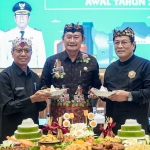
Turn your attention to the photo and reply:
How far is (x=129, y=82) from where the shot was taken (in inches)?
144

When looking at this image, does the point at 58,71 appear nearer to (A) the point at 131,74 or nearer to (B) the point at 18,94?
(B) the point at 18,94

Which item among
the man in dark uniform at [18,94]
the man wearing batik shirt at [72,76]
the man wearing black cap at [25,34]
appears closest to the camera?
the man in dark uniform at [18,94]

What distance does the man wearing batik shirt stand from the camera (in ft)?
12.4

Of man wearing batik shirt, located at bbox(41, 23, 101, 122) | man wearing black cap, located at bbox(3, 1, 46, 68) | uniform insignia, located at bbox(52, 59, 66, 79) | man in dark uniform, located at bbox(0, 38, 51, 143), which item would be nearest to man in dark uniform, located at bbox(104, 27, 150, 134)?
man wearing batik shirt, located at bbox(41, 23, 101, 122)

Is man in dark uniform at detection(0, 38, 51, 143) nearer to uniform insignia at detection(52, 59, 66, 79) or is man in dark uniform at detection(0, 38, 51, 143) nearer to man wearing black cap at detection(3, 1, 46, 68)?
uniform insignia at detection(52, 59, 66, 79)

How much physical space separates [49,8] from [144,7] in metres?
1.24

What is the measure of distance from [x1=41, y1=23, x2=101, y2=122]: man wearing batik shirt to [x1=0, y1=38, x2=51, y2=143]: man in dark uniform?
0.17 metres

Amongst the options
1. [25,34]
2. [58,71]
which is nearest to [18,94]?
[58,71]

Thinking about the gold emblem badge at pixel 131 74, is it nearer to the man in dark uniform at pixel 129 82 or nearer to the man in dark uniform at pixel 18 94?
the man in dark uniform at pixel 129 82

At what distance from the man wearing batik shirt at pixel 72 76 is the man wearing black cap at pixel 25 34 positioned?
1.54 m

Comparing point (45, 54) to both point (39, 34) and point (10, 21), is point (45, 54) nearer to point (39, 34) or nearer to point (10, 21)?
point (39, 34)

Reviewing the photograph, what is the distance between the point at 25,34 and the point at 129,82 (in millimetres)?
2178

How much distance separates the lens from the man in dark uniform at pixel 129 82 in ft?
11.9

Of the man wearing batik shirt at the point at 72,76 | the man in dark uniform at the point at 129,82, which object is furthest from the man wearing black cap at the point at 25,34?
the man in dark uniform at the point at 129,82
